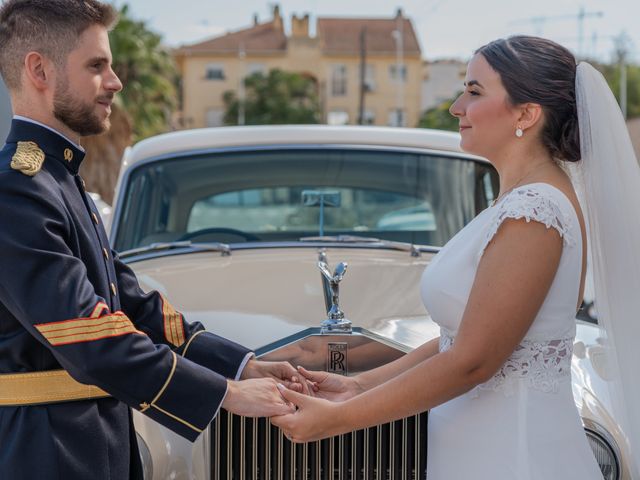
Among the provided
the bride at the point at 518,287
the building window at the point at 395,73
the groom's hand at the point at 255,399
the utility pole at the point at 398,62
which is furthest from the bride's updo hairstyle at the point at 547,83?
the building window at the point at 395,73

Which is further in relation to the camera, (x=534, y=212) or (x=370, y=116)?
(x=370, y=116)

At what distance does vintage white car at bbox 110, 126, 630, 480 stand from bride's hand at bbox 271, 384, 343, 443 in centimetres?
20

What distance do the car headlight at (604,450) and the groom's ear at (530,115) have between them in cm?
85

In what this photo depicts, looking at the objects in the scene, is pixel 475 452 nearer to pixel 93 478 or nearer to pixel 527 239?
pixel 527 239

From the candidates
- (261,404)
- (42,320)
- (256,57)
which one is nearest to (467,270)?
(261,404)

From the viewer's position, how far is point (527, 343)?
2.29m

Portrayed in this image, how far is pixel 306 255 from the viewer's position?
387cm

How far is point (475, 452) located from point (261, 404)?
51cm

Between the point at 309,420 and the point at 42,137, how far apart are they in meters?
0.88

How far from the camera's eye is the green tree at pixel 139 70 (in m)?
27.1

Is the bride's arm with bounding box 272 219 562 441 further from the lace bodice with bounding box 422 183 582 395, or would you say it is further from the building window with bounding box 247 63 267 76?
the building window with bounding box 247 63 267 76

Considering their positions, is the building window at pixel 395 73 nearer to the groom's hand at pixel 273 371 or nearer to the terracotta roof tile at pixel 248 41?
the terracotta roof tile at pixel 248 41

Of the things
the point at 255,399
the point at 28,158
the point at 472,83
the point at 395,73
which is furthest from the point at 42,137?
the point at 395,73

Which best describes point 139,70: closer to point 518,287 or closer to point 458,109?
point 458,109
